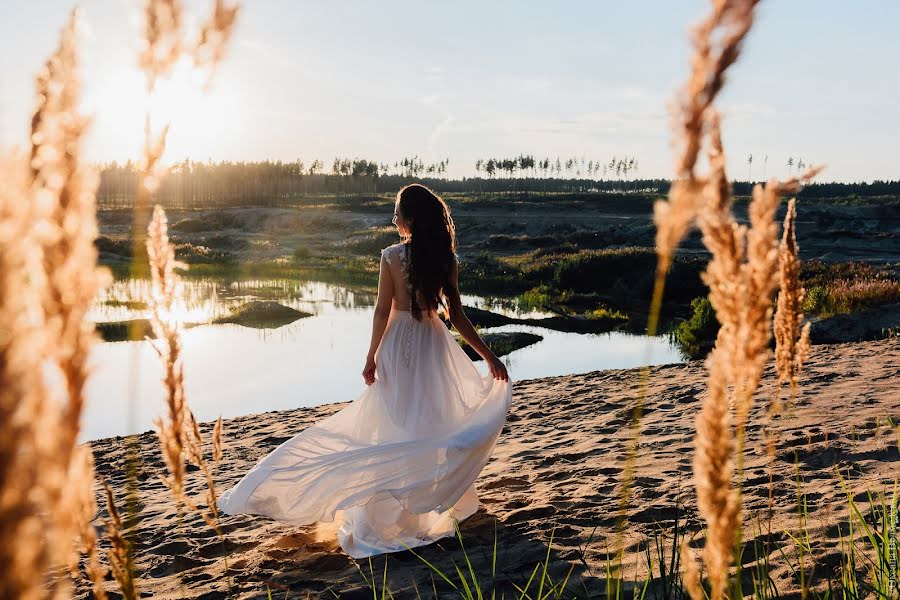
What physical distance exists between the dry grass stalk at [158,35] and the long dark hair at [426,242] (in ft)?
11.9

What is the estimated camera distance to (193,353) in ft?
52.1

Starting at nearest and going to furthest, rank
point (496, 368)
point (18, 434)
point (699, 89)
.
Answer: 1. point (18, 434)
2. point (699, 89)
3. point (496, 368)

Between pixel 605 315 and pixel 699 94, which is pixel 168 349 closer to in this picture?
pixel 699 94

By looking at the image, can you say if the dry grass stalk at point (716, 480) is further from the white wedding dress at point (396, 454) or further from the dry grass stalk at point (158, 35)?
the white wedding dress at point (396, 454)

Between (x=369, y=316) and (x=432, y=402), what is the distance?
16240 mm

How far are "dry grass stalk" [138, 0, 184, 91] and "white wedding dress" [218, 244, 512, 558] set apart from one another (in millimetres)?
3470

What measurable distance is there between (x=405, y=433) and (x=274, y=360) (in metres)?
11.0

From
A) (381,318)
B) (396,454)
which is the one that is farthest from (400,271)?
(396,454)

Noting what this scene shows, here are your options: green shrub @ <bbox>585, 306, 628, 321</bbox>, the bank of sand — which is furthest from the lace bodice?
green shrub @ <bbox>585, 306, 628, 321</bbox>

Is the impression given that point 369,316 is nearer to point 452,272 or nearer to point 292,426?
point 292,426

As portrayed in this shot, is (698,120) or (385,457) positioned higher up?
(698,120)

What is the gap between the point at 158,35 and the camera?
1271mm

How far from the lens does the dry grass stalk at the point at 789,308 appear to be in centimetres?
166

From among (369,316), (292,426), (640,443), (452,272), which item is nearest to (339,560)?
(452,272)
